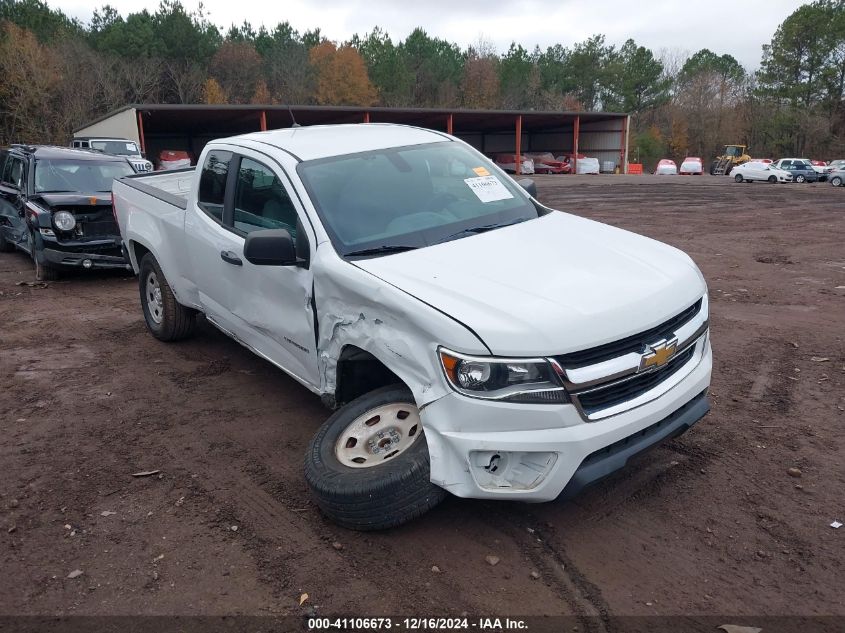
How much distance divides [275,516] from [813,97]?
266 ft

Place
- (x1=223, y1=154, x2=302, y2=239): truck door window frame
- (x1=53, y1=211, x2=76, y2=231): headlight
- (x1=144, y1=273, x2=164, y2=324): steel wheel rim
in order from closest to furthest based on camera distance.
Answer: (x1=223, y1=154, x2=302, y2=239): truck door window frame, (x1=144, y1=273, x2=164, y2=324): steel wheel rim, (x1=53, y1=211, x2=76, y2=231): headlight

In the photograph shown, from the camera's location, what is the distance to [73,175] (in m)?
10.7

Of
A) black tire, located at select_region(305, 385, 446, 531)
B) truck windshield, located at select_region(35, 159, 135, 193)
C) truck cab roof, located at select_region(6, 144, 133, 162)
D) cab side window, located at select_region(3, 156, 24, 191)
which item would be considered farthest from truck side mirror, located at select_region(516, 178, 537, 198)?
cab side window, located at select_region(3, 156, 24, 191)

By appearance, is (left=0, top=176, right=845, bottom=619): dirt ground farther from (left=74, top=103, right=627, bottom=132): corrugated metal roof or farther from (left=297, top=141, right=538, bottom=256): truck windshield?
(left=74, top=103, right=627, bottom=132): corrugated metal roof

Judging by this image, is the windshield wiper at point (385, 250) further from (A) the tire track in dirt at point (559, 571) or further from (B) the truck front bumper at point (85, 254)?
(B) the truck front bumper at point (85, 254)

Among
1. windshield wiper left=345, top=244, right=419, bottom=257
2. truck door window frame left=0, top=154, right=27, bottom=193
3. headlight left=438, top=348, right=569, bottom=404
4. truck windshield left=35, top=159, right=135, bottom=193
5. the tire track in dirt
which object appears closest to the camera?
the tire track in dirt

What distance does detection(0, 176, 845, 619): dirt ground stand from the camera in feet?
10.0

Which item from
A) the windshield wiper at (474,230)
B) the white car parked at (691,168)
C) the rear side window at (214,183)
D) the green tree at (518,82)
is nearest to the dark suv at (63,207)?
the rear side window at (214,183)

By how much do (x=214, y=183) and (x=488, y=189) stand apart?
2.07 m

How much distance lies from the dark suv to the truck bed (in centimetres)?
281

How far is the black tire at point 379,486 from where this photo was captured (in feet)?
10.7

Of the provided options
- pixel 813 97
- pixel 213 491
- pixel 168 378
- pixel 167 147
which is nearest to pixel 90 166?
pixel 168 378

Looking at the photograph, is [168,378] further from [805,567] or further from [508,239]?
[805,567]

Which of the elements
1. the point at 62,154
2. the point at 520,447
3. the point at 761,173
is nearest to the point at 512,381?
the point at 520,447
